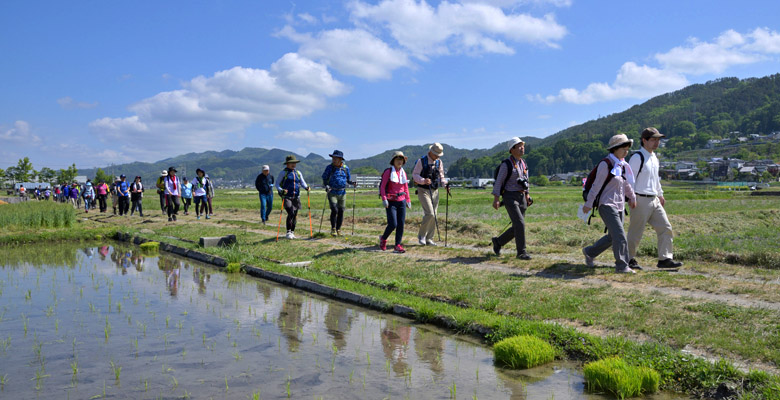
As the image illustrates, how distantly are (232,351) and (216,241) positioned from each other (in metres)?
9.18

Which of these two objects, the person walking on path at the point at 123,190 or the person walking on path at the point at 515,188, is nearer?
the person walking on path at the point at 515,188

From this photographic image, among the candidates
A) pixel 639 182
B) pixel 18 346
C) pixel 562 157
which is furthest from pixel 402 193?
pixel 562 157

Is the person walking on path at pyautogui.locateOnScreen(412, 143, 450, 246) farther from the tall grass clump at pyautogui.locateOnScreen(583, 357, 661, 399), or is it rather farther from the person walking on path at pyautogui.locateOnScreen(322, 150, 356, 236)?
the tall grass clump at pyautogui.locateOnScreen(583, 357, 661, 399)

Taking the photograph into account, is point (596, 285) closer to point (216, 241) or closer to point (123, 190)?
point (216, 241)

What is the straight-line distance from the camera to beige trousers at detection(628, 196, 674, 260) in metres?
8.51

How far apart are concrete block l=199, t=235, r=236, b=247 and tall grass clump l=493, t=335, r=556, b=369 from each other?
34.3ft

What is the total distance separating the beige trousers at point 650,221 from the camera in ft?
27.9

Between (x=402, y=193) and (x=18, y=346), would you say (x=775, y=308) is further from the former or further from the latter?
(x=18, y=346)

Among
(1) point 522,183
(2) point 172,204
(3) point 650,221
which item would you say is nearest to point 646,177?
(3) point 650,221

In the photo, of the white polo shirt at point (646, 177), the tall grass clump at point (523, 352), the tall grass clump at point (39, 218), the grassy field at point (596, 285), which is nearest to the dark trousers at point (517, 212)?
the grassy field at point (596, 285)

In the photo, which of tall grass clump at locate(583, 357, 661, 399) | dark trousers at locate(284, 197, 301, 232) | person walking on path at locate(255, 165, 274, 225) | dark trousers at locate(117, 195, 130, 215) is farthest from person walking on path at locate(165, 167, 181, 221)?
tall grass clump at locate(583, 357, 661, 399)

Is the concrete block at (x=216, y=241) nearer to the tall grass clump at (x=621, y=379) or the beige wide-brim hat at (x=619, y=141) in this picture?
the beige wide-brim hat at (x=619, y=141)

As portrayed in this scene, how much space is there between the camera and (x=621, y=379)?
4359 mm

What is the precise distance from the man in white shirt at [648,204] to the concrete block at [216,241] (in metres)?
10.0
